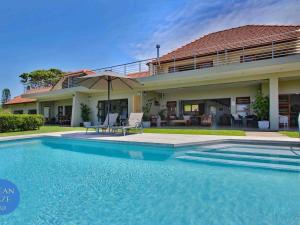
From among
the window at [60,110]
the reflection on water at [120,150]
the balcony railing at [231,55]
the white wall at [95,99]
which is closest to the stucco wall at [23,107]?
the window at [60,110]

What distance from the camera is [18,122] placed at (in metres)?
15.2

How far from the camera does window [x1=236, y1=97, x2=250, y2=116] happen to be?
56.5ft

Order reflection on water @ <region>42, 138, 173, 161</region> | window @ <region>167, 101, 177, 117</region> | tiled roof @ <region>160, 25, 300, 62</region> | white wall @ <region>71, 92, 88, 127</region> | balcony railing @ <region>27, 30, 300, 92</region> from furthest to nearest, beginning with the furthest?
white wall @ <region>71, 92, 88, 127</region>
window @ <region>167, 101, 177, 117</region>
tiled roof @ <region>160, 25, 300, 62</region>
balcony railing @ <region>27, 30, 300, 92</region>
reflection on water @ <region>42, 138, 173, 161</region>

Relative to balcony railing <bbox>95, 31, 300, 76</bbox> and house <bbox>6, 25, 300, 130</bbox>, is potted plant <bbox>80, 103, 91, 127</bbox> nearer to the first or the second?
house <bbox>6, 25, 300, 130</bbox>

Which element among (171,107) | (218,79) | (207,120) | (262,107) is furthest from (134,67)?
(262,107)

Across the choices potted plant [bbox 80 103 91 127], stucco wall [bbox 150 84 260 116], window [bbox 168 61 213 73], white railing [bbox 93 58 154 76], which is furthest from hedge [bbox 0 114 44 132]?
window [bbox 168 61 213 73]

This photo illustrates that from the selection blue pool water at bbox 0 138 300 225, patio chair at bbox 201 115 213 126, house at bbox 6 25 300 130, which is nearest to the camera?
blue pool water at bbox 0 138 300 225

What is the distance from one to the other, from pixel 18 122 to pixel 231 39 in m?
17.0

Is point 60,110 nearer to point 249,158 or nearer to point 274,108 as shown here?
point 274,108

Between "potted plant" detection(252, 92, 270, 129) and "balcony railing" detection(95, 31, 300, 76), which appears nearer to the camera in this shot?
"potted plant" detection(252, 92, 270, 129)

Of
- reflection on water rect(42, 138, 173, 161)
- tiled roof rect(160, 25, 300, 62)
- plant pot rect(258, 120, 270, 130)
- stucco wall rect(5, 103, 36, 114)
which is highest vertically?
tiled roof rect(160, 25, 300, 62)

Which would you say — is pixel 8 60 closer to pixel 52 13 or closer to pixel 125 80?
pixel 52 13

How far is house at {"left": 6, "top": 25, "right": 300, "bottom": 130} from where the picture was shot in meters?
13.5

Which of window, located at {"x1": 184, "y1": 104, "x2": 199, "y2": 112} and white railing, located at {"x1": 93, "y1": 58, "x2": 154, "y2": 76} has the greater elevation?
white railing, located at {"x1": 93, "y1": 58, "x2": 154, "y2": 76}
